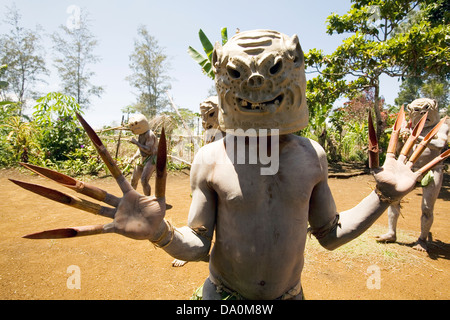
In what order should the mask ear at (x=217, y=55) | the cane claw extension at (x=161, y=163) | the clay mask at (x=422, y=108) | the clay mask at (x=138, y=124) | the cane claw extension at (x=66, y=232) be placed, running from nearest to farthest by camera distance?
the cane claw extension at (x=66, y=232)
the cane claw extension at (x=161, y=163)
the mask ear at (x=217, y=55)
the clay mask at (x=422, y=108)
the clay mask at (x=138, y=124)

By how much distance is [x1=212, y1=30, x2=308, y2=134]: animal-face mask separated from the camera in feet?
3.94

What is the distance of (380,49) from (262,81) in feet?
28.0

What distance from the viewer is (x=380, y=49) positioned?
7.91 m

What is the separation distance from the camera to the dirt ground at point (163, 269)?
3023mm

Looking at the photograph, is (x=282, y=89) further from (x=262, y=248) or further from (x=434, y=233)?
(x=434, y=233)

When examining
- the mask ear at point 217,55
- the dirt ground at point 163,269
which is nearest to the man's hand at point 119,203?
the mask ear at point 217,55

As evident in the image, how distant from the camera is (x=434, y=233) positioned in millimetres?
4875

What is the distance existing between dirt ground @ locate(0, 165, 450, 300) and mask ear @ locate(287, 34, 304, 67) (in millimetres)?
2639

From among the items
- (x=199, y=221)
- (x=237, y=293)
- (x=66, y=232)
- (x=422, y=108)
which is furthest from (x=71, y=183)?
(x=422, y=108)

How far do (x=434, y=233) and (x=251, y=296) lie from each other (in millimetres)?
5179

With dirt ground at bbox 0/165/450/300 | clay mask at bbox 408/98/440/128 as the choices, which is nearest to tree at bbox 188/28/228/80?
dirt ground at bbox 0/165/450/300

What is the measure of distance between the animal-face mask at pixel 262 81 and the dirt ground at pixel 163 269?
8.13 ft

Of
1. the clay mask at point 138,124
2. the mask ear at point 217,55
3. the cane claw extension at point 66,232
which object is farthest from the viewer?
the clay mask at point 138,124

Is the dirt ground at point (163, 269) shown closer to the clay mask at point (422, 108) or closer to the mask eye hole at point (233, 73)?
the clay mask at point (422, 108)
